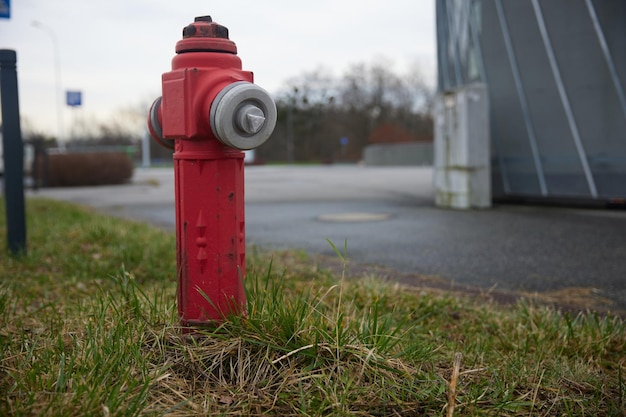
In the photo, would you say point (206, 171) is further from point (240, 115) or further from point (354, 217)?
point (354, 217)

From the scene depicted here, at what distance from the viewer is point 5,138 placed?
5504 millimetres

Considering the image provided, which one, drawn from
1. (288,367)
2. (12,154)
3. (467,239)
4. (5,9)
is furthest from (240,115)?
(5,9)

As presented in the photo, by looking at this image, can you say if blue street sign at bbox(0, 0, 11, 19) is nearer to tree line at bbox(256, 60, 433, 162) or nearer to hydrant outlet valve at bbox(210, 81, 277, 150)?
hydrant outlet valve at bbox(210, 81, 277, 150)

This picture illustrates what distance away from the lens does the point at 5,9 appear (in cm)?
811

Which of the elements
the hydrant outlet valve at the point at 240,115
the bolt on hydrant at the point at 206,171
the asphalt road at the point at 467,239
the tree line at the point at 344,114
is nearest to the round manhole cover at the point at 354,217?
the asphalt road at the point at 467,239

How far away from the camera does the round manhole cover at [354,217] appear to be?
9.17 m

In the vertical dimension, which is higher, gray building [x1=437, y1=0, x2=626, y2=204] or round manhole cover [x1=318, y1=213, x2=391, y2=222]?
gray building [x1=437, y1=0, x2=626, y2=204]

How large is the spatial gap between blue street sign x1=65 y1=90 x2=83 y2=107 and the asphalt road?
37.4ft

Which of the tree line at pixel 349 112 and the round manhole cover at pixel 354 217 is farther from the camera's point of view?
the tree line at pixel 349 112

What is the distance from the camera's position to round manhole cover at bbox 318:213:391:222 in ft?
30.1

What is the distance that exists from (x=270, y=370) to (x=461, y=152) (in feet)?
28.0

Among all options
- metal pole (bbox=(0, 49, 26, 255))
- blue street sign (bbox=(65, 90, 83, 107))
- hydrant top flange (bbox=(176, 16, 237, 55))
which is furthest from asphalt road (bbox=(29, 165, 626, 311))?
blue street sign (bbox=(65, 90, 83, 107))

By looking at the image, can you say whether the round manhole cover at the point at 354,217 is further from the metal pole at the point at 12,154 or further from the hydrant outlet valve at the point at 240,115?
the hydrant outlet valve at the point at 240,115

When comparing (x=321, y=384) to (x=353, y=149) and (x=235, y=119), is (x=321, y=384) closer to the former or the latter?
(x=235, y=119)
